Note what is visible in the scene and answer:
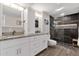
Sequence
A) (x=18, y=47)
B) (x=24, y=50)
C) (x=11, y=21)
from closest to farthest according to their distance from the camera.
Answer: (x=18, y=47) → (x=24, y=50) → (x=11, y=21)

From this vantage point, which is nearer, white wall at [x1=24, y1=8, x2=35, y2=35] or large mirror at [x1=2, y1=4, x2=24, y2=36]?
large mirror at [x1=2, y1=4, x2=24, y2=36]

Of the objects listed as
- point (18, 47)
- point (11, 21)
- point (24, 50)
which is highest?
point (11, 21)

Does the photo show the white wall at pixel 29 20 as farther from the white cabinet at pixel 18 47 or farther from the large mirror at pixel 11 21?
the white cabinet at pixel 18 47

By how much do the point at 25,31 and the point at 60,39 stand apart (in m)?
1.22

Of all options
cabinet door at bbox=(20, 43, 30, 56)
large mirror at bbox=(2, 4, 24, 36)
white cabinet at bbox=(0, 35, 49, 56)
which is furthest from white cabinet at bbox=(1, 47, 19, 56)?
large mirror at bbox=(2, 4, 24, 36)

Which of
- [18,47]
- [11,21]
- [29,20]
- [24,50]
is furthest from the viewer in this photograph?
[29,20]

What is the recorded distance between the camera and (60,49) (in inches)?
121

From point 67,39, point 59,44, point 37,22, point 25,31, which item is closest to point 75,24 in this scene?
point 67,39

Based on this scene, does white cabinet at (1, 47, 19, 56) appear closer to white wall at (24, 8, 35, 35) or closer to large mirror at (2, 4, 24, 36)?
large mirror at (2, 4, 24, 36)

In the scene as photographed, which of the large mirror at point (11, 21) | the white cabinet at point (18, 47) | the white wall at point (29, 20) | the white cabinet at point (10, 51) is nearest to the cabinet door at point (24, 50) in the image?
the white cabinet at point (18, 47)

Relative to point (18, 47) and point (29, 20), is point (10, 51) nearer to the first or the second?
point (18, 47)

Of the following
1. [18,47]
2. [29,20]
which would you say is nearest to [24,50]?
[18,47]

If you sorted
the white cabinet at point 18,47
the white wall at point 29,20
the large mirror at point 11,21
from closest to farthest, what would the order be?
the white cabinet at point 18,47, the large mirror at point 11,21, the white wall at point 29,20

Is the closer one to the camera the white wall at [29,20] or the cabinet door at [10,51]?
the cabinet door at [10,51]
